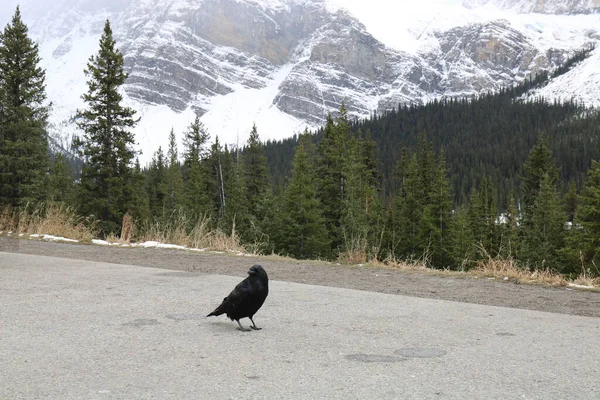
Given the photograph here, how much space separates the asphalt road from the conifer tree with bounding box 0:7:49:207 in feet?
60.3

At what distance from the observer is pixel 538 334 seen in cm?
473

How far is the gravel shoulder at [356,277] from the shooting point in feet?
22.3

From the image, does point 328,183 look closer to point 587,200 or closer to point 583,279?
point 587,200

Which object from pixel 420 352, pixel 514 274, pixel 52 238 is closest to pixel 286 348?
pixel 420 352

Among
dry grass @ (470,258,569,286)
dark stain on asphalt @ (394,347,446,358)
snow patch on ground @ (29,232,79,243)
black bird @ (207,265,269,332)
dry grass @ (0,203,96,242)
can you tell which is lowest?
dark stain on asphalt @ (394,347,446,358)

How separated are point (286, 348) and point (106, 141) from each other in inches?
1031

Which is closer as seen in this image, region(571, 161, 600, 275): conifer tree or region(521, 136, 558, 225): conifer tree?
region(571, 161, 600, 275): conifer tree

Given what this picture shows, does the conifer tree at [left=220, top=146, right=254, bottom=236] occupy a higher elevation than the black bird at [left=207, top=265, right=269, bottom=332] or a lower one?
higher

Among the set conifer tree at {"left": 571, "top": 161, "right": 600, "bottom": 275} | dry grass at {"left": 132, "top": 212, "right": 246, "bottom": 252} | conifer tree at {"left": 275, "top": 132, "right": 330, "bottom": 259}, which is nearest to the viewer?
dry grass at {"left": 132, "top": 212, "right": 246, "bottom": 252}

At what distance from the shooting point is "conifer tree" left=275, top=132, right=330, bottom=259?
118ft

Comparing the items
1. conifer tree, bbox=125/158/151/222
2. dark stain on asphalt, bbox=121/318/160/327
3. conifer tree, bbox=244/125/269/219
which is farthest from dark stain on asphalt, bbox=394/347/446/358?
conifer tree, bbox=244/125/269/219

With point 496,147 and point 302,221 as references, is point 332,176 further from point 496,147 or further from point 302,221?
point 496,147

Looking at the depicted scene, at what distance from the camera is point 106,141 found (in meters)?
28.1

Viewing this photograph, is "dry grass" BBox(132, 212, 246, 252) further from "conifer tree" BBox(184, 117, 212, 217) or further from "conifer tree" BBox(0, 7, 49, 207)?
"conifer tree" BBox(184, 117, 212, 217)
